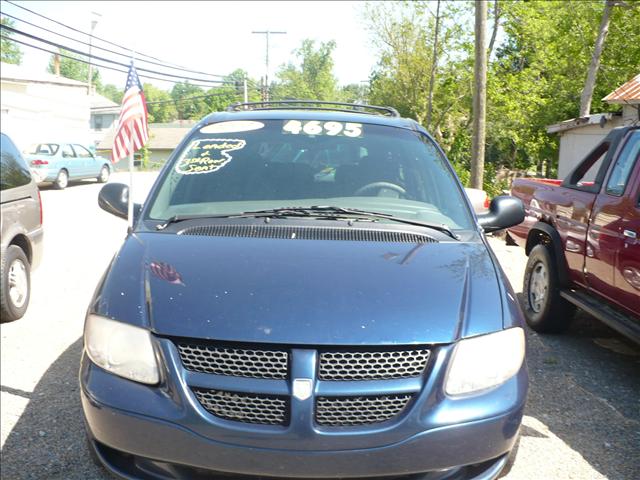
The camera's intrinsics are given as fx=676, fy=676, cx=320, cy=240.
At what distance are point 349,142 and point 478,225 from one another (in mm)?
979

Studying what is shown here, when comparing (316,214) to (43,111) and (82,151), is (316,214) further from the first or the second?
(43,111)

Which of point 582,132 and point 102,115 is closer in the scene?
point 582,132

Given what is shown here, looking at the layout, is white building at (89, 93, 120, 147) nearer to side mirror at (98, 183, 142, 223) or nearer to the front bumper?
side mirror at (98, 183, 142, 223)

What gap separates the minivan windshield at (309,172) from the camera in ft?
12.0

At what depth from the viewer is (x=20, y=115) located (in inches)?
1596

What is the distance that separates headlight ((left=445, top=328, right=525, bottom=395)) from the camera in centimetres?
245

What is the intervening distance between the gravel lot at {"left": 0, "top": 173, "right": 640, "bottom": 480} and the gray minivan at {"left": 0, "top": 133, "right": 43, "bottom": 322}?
0.80 ft

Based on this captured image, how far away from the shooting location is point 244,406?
236cm

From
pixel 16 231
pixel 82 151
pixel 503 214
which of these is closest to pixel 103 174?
pixel 82 151

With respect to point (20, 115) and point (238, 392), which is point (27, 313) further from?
point (20, 115)

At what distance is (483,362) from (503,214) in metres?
1.61

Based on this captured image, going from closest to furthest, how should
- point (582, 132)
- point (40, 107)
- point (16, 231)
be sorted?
point (16, 231) → point (582, 132) → point (40, 107)

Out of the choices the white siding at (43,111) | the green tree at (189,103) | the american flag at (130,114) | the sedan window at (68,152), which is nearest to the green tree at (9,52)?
the white siding at (43,111)

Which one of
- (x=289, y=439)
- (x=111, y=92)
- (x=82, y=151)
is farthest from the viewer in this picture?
(x=111, y=92)
